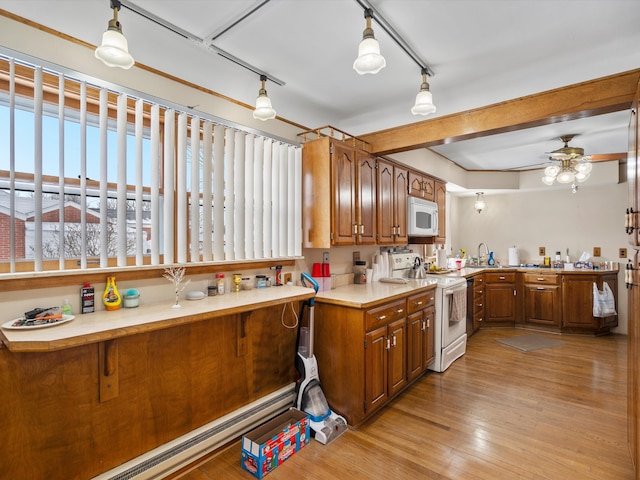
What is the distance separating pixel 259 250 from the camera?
2.62 meters

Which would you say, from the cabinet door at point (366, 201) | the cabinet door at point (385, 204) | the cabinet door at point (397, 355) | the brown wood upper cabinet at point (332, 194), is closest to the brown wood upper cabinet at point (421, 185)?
the cabinet door at point (385, 204)

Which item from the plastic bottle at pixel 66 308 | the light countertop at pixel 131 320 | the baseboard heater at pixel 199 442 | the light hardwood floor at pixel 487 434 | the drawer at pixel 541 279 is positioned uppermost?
the plastic bottle at pixel 66 308

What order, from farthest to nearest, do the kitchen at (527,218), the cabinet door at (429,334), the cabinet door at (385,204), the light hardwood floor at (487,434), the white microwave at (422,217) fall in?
the kitchen at (527,218)
the white microwave at (422,217)
the cabinet door at (385,204)
the cabinet door at (429,334)
the light hardwood floor at (487,434)

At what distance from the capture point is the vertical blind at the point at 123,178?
162 centimetres

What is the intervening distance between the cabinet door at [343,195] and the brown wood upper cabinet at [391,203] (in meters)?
0.47

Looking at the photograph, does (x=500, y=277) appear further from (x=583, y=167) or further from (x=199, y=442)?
(x=199, y=442)

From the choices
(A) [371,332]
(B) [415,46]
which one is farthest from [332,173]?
(A) [371,332]

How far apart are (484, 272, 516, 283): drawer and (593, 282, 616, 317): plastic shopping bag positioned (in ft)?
3.39

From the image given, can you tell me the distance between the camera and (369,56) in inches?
58.7

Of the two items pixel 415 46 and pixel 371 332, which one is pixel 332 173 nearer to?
pixel 415 46

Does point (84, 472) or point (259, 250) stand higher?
point (259, 250)

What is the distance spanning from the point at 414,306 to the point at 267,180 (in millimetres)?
1801

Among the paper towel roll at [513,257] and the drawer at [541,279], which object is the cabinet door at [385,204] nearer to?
the drawer at [541,279]

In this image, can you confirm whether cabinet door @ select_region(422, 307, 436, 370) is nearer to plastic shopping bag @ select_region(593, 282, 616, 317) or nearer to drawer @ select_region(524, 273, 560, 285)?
drawer @ select_region(524, 273, 560, 285)
